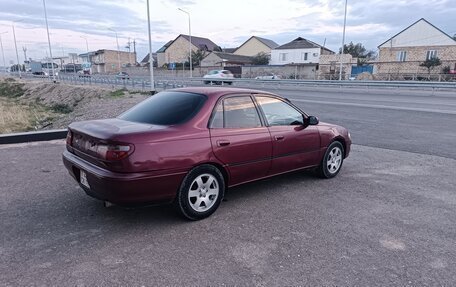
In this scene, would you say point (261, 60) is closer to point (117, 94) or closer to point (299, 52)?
point (299, 52)

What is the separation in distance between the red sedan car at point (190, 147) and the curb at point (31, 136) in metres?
4.49

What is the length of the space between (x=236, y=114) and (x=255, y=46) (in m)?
77.1

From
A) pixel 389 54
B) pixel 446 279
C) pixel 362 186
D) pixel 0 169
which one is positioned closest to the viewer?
pixel 446 279

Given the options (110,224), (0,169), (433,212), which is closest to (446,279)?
(433,212)

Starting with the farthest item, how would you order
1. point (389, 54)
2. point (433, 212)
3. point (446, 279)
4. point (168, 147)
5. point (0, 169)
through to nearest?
1. point (389, 54)
2. point (0, 169)
3. point (433, 212)
4. point (168, 147)
5. point (446, 279)

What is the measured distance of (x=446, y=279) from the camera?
3098 millimetres

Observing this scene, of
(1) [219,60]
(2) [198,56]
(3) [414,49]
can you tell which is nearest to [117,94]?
(1) [219,60]

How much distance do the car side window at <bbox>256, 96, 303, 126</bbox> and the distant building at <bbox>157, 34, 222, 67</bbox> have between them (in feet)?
250

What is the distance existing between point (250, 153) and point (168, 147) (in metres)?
1.22

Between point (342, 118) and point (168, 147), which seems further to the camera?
point (342, 118)

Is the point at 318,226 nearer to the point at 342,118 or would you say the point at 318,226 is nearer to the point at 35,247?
the point at 35,247

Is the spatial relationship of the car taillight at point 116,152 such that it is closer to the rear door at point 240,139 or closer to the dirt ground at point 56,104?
the rear door at point 240,139

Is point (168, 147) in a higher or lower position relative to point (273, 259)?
higher

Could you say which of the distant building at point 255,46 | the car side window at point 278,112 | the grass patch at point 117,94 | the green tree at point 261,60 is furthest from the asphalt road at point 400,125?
the distant building at point 255,46
